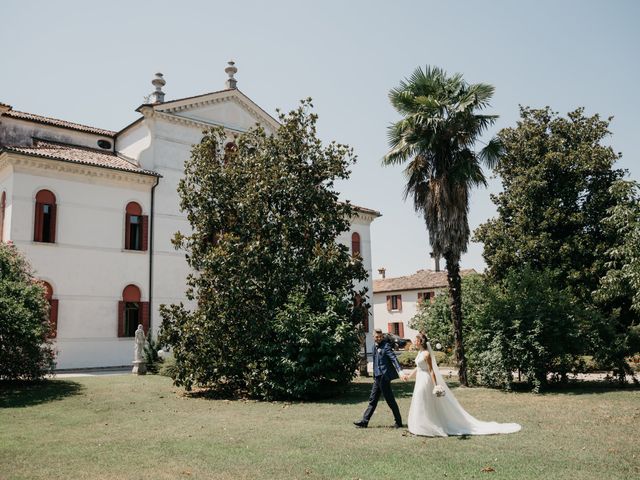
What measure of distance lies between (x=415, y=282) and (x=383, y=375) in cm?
4427

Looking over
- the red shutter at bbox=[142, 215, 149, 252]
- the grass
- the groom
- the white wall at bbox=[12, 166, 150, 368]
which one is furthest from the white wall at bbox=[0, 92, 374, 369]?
the groom

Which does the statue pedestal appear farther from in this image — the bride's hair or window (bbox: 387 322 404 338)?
window (bbox: 387 322 404 338)

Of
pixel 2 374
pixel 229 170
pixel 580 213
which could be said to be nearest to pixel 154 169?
pixel 229 170

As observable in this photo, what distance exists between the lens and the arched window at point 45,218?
23.1m

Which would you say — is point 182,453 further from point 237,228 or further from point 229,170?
point 229,170

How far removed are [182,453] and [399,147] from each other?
12.6 metres

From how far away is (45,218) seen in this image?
76.8 feet

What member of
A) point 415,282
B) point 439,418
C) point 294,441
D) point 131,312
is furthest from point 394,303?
point 294,441

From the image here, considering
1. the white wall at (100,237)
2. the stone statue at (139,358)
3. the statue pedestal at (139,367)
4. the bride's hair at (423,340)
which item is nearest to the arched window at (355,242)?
the white wall at (100,237)

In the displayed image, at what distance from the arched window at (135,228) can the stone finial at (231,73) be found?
9136mm

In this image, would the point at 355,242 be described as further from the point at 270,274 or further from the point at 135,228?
the point at 270,274

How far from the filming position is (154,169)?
26.9m

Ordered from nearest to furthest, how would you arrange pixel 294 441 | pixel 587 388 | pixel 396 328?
pixel 294 441
pixel 587 388
pixel 396 328

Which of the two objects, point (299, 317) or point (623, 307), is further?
point (623, 307)
